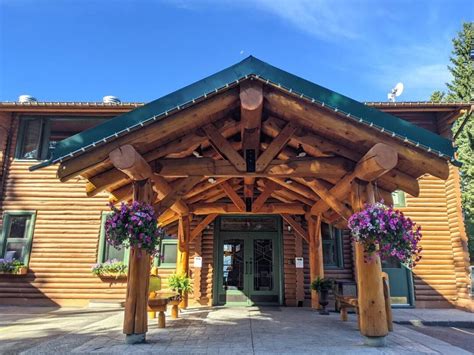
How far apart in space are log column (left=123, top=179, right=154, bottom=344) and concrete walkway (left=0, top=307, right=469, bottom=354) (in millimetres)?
175

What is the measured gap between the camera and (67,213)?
31.2 feet

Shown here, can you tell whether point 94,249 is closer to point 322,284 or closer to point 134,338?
point 134,338

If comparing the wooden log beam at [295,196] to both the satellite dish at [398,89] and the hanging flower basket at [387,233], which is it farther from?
the satellite dish at [398,89]

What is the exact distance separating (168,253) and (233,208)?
2566 mm

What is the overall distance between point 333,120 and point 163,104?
2.27 metres

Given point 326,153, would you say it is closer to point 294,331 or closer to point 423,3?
point 294,331

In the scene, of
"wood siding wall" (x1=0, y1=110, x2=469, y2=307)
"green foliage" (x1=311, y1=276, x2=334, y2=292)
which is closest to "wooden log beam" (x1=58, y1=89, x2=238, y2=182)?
"green foliage" (x1=311, y1=276, x2=334, y2=292)

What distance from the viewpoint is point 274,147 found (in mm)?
4988

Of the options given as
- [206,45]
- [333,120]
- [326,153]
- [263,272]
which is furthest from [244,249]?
[206,45]

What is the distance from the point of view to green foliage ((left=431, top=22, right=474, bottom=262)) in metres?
19.6

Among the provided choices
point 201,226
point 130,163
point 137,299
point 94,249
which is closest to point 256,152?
point 130,163

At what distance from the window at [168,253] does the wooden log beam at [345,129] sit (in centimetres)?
596

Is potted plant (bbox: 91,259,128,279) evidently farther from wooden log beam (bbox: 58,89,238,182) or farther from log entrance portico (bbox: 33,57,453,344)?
wooden log beam (bbox: 58,89,238,182)

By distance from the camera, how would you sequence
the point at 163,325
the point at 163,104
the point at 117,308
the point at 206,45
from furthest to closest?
1. the point at 206,45
2. the point at 117,308
3. the point at 163,325
4. the point at 163,104
